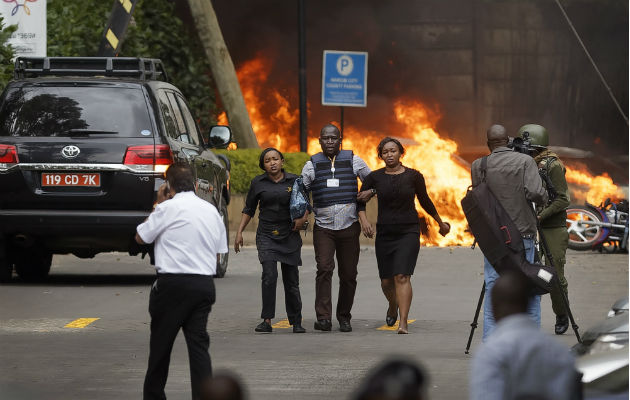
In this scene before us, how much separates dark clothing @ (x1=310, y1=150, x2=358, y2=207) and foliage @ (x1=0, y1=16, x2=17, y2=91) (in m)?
5.64

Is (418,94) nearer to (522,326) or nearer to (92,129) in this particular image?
(92,129)

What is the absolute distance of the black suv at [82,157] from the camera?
13.5 m

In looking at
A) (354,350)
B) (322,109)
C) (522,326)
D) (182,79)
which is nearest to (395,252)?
(354,350)

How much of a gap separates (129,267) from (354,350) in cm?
759

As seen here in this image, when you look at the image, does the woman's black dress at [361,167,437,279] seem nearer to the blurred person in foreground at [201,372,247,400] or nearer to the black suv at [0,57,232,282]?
the black suv at [0,57,232,282]

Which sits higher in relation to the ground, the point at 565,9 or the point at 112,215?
the point at 565,9

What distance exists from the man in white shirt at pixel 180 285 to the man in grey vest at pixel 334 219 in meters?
3.98

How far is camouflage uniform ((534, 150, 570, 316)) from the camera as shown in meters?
10.9

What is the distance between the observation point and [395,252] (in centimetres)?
1140

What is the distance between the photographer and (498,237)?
9.16 metres

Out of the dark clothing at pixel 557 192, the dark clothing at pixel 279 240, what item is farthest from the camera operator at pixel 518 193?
the dark clothing at pixel 279 240

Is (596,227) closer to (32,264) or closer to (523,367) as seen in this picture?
(32,264)

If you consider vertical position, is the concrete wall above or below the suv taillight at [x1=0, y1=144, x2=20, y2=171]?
above

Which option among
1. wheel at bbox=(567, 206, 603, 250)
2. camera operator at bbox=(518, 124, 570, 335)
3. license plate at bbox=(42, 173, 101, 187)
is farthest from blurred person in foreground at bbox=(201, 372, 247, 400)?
wheel at bbox=(567, 206, 603, 250)
